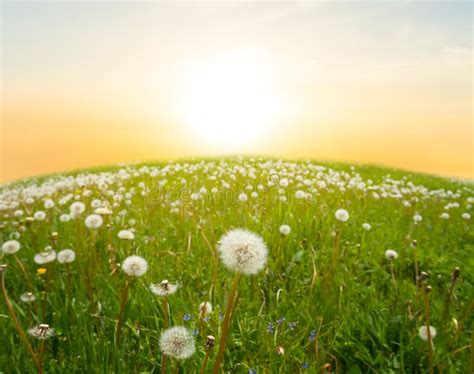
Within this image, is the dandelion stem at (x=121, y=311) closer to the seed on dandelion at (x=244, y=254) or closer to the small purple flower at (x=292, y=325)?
the seed on dandelion at (x=244, y=254)

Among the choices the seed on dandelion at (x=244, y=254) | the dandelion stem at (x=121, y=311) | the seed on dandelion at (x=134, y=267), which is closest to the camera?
the seed on dandelion at (x=244, y=254)

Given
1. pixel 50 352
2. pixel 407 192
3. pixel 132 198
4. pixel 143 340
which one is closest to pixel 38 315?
pixel 50 352

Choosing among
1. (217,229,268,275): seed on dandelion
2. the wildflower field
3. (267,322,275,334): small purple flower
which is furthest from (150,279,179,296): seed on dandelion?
(267,322,275,334): small purple flower

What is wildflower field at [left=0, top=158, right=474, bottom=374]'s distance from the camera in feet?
7.29

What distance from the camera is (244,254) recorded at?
154 centimetres

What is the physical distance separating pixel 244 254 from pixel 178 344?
524 millimetres

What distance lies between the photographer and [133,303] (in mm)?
2842

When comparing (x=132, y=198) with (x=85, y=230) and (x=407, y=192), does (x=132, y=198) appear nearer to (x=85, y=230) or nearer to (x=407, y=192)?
(x=85, y=230)

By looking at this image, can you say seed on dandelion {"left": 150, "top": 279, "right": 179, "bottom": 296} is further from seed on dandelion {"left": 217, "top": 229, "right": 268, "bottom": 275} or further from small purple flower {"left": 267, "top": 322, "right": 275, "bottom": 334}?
small purple flower {"left": 267, "top": 322, "right": 275, "bottom": 334}

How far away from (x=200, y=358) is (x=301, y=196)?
3465 millimetres

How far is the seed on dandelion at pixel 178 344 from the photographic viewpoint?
1691 mm

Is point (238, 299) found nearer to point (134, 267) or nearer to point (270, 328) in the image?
point (270, 328)

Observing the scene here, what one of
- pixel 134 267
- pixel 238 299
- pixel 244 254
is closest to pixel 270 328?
pixel 238 299

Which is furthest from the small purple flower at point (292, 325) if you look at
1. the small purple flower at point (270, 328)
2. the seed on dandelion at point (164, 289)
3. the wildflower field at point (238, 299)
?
the seed on dandelion at point (164, 289)
